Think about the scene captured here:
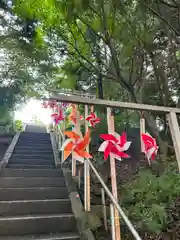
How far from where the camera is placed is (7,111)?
9.24 meters

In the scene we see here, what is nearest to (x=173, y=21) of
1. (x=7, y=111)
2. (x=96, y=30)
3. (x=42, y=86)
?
(x=96, y=30)

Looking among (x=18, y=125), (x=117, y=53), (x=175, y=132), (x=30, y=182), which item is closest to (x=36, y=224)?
(x=30, y=182)

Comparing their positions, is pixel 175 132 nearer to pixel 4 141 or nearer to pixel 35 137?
pixel 35 137

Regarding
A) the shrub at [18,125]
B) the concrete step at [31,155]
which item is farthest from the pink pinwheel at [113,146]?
the shrub at [18,125]

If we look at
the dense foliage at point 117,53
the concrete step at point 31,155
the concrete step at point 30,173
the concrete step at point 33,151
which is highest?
the dense foliage at point 117,53

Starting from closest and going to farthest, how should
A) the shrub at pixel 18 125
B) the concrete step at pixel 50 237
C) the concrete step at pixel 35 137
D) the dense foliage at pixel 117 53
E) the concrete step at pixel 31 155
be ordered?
the concrete step at pixel 50 237, the dense foliage at pixel 117 53, the concrete step at pixel 31 155, the concrete step at pixel 35 137, the shrub at pixel 18 125

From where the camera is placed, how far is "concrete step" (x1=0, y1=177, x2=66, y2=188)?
410 cm

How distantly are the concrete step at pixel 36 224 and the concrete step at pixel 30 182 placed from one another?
980 millimetres

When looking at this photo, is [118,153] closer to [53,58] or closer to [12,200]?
[12,200]

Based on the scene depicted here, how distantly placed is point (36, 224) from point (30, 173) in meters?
1.53

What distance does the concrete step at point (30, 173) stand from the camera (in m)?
4.46

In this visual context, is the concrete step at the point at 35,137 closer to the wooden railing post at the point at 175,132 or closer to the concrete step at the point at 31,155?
the concrete step at the point at 31,155

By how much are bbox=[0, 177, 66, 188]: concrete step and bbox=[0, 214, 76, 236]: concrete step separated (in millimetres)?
980

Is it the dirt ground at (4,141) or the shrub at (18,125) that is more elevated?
the shrub at (18,125)
